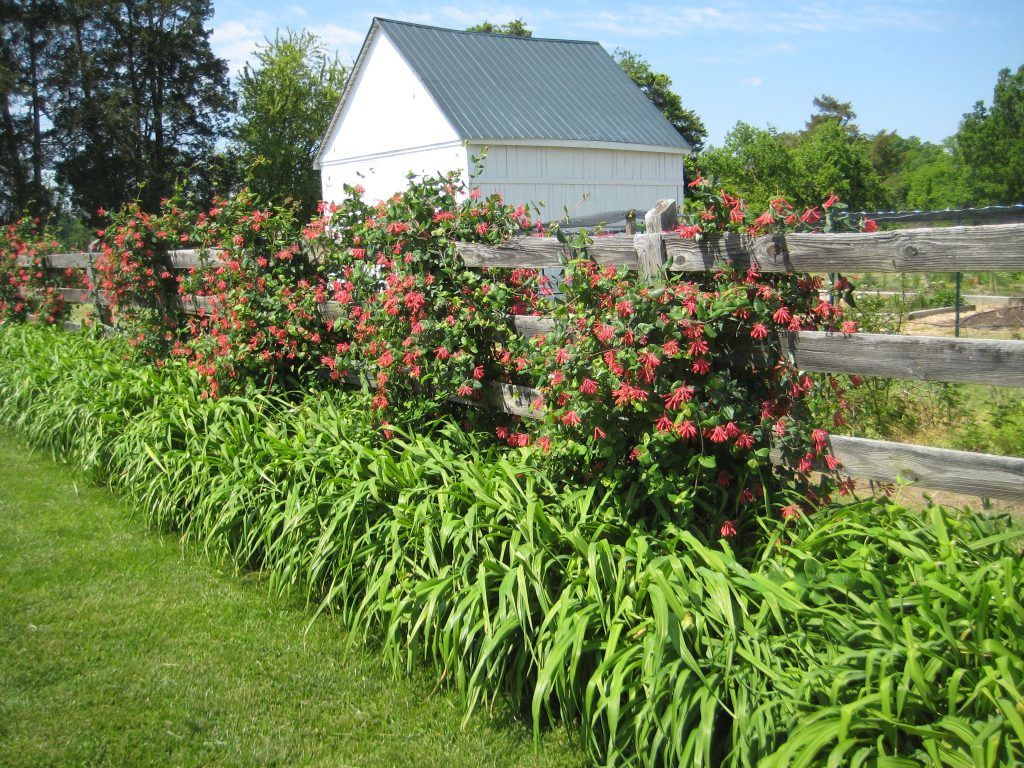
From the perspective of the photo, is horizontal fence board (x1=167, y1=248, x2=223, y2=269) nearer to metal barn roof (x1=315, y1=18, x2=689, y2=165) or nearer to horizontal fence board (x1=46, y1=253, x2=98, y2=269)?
horizontal fence board (x1=46, y1=253, x2=98, y2=269)

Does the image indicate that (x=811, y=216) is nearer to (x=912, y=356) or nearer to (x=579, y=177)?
(x=912, y=356)

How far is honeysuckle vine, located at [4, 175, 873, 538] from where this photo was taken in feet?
11.6

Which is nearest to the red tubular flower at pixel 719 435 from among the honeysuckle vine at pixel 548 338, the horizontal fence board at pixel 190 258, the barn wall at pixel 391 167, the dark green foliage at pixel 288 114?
the honeysuckle vine at pixel 548 338

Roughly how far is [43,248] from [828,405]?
9.30 m

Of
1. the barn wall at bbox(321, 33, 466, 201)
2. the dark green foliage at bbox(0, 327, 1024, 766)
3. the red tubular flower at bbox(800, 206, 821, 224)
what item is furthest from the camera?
the barn wall at bbox(321, 33, 466, 201)

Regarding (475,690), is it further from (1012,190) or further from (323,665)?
(1012,190)

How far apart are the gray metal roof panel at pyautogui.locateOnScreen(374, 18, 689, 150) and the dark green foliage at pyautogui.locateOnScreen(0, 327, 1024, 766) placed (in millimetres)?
11813

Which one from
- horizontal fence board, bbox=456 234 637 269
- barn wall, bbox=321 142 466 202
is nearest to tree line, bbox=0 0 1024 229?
barn wall, bbox=321 142 466 202

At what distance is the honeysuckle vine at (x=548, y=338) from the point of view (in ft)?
11.6

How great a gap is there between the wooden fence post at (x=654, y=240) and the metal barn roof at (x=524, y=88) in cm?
1186

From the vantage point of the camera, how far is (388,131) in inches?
694

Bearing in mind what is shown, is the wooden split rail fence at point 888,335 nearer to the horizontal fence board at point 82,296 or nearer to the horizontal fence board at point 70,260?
the horizontal fence board at point 82,296

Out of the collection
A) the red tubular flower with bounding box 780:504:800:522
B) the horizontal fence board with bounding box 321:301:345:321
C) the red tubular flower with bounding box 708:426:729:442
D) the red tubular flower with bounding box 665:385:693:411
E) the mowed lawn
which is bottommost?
the mowed lawn

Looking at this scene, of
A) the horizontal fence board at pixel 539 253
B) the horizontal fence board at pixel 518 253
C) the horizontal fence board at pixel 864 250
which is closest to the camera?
the horizontal fence board at pixel 864 250
